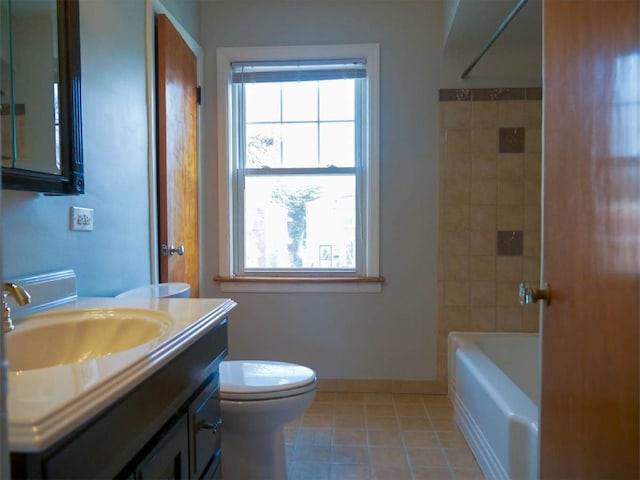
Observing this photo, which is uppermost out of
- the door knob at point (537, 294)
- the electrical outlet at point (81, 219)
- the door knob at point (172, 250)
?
the electrical outlet at point (81, 219)

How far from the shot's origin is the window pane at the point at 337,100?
8.14 feet

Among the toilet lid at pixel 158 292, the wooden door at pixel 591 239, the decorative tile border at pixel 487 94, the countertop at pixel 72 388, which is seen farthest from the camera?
the decorative tile border at pixel 487 94

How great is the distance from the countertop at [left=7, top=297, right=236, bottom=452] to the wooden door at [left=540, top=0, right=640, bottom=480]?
86 cm

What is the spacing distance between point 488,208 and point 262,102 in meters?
1.52

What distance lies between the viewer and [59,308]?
1126mm

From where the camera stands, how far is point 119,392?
615mm

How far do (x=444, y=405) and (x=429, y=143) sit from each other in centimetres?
153

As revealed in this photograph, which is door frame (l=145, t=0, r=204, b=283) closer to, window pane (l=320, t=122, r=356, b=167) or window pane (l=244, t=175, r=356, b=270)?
window pane (l=244, t=175, r=356, b=270)

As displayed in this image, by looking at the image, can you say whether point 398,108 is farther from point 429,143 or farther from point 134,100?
point 134,100

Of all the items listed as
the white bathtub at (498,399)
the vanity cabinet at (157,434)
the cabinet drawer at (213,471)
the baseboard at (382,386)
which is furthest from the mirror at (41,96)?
the baseboard at (382,386)

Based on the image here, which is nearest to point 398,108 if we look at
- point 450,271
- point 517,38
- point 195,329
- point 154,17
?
point 517,38

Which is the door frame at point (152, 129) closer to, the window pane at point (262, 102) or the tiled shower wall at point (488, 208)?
the window pane at point (262, 102)

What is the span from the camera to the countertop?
0.49 m

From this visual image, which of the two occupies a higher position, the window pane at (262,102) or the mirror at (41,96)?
the window pane at (262,102)
